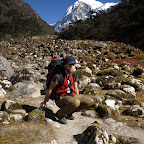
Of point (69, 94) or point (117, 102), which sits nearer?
point (69, 94)

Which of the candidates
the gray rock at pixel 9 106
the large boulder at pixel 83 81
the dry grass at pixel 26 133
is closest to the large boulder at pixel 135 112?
the dry grass at pixel 26 133

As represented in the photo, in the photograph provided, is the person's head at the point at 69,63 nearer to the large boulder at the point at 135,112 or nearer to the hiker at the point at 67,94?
the hiker at the point at 67,94

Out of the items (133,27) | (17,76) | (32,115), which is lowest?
(32,115)

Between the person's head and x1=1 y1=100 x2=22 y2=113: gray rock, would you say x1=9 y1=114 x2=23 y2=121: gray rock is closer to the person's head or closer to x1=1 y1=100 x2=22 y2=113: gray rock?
x1=1 y1=100 x2=22 y2=113: gray rock

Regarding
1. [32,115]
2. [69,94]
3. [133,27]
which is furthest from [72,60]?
[133,27]

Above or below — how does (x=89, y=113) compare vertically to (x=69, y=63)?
below

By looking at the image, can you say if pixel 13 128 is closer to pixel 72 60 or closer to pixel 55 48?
pixel 72 60

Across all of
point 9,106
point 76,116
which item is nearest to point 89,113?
point 76,116

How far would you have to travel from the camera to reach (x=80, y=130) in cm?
383

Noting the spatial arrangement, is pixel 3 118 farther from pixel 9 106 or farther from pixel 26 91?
pixel 26 91

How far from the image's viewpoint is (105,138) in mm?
3055

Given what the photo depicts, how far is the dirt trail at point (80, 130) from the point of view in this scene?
10.8ft

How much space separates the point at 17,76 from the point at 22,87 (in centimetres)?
120

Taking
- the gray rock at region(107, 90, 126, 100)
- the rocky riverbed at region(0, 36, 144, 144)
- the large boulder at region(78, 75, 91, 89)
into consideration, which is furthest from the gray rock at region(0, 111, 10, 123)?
the large boulder at region(78, 75, 91, 89)
